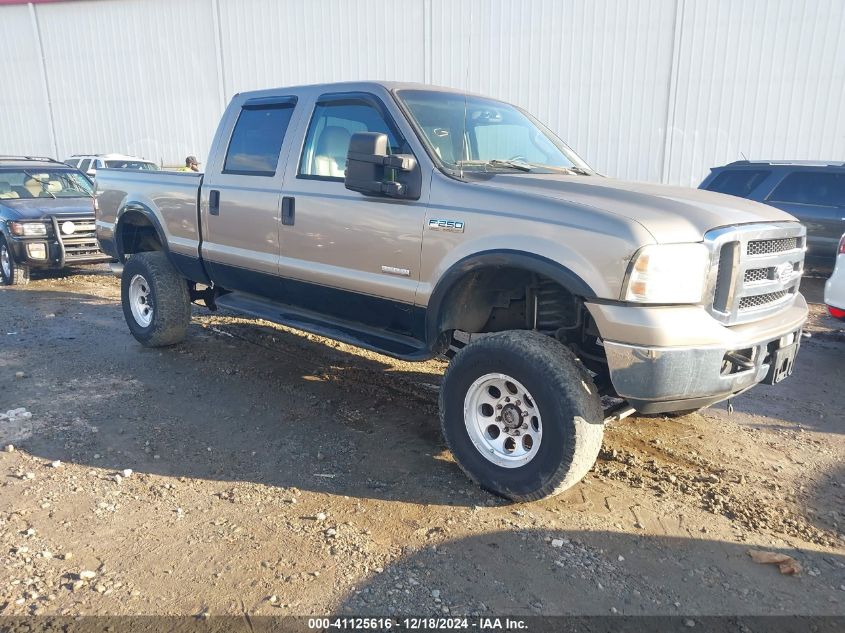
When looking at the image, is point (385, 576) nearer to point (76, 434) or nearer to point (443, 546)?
point (443, 546)

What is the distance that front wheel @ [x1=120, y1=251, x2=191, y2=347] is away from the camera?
555cm

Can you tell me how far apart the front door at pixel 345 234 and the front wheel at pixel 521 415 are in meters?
0.68

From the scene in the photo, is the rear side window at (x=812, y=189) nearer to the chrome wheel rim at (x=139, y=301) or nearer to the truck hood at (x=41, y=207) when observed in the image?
the chrome wheel rim at (x=139, y=301)

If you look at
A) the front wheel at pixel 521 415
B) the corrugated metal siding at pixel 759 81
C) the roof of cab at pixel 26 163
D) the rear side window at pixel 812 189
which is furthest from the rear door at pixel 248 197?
the corrugated metal siding at pixel 759 81

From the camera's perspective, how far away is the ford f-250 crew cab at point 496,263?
285 centimetres

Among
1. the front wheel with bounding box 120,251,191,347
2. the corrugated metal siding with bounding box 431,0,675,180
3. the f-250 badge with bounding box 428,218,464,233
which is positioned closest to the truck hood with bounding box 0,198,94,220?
A: the front wheel with bounding box 120,251,191,347

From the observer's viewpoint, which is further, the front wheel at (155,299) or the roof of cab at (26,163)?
the roof of cab at (26,163)

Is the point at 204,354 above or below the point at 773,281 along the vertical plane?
below

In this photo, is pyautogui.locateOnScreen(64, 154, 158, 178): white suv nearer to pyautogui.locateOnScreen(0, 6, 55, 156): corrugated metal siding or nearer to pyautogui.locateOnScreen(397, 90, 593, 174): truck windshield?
pyautogui.locateOnScreen(0, 6, 55, 156): corrugated metal siding

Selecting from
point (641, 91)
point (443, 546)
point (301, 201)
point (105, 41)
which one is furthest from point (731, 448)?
point (105, 41)

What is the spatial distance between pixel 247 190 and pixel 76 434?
206cm

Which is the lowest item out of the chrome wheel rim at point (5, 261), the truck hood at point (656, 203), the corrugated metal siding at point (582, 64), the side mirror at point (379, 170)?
the chrome wheel rim at point (5, 261)

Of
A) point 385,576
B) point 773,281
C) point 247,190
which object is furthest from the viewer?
point 247,190

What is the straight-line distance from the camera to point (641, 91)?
17.0 metres
